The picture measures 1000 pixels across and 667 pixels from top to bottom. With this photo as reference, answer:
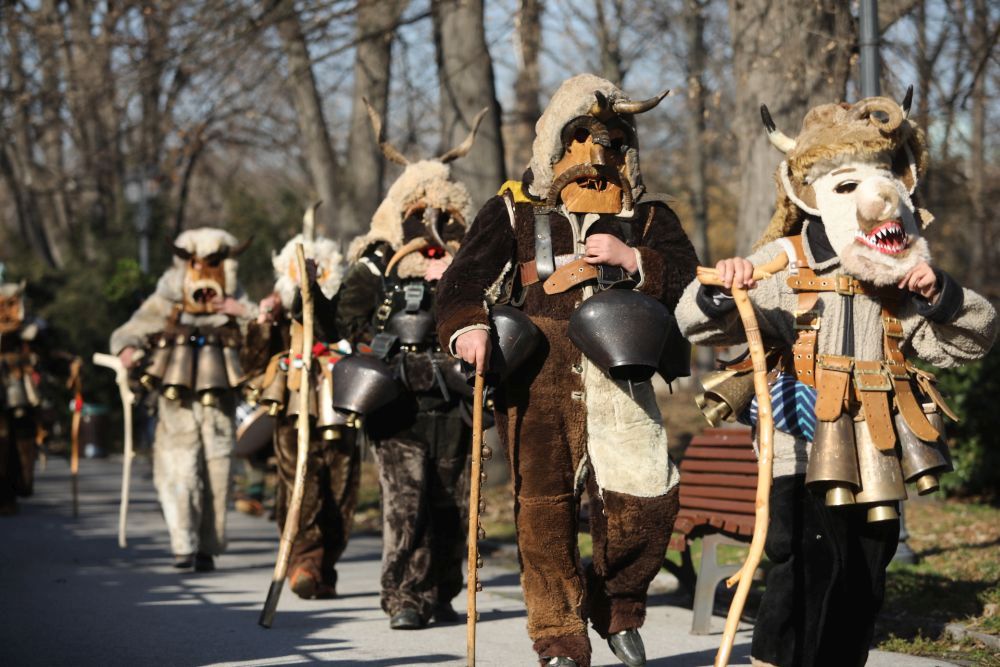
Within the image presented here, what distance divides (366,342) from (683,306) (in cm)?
346

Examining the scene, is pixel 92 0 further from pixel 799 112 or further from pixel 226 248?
pixel 799 112

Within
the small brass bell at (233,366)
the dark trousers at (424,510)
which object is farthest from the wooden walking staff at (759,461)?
the small brass bell at (233,366)

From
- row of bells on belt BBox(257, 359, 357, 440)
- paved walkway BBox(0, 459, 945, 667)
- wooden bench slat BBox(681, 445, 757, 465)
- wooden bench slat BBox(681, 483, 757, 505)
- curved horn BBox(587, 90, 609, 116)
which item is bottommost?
paved walkway BBox(0, 459, 945, 667)

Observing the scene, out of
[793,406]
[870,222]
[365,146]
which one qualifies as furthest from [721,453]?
[365,146]

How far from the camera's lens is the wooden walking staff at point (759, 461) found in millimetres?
4695

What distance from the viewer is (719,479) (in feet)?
25.5

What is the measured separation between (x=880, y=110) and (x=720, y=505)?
2801 millimetres

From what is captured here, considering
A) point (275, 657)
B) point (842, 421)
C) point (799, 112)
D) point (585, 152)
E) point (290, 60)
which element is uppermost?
point (290, 60)

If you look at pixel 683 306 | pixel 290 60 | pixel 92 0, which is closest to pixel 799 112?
pixel 683 306

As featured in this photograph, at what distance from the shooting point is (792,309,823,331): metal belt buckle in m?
5.17

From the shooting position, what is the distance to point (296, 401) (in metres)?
9.16

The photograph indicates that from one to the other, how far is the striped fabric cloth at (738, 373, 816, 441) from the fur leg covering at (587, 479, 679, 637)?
78cm

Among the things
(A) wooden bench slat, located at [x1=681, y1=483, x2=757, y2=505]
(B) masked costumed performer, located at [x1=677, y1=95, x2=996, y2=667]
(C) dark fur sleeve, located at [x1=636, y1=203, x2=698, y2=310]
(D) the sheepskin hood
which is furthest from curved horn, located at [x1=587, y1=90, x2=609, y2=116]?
(D) the sheepskin hood

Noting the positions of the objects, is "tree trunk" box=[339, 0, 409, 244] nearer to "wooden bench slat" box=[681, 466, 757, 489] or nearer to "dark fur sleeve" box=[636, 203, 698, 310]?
"wooden bench slat" box=[681, 466, 757, 489]
